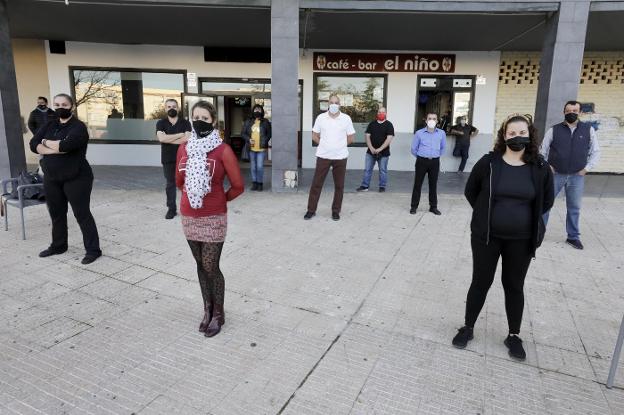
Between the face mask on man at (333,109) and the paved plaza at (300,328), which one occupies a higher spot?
Result: the face mask on man at (333,109)

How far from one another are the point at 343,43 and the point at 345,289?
8.19 metres

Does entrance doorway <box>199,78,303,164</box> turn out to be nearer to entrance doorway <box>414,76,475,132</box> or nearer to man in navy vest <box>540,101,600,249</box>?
entrance doorway <box>414,76,475,132</box>

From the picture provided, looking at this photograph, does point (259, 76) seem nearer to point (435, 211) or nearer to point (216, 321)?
point (435, 211)

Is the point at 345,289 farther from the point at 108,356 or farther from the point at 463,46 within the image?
the point at 463,46

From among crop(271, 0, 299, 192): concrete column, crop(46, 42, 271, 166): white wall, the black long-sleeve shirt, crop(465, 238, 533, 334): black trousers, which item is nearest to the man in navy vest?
crop(465, 238, 533, 334): black trousers

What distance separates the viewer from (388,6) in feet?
26.5

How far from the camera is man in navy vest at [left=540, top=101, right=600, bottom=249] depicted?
546 cm

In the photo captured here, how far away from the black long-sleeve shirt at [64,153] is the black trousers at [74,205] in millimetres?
93

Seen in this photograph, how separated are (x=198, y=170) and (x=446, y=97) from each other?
10235mm

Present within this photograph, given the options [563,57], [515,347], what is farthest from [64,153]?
[563,57]

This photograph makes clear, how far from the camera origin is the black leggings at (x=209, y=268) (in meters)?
3.29

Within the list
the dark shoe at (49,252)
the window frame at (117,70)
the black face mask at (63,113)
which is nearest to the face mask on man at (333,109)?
the black face mask at (63,113)

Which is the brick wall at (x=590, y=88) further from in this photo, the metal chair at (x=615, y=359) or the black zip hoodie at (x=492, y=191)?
the metal chair at (x=615, y=359)

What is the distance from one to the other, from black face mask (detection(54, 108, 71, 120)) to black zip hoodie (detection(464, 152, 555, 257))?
4.01 m
